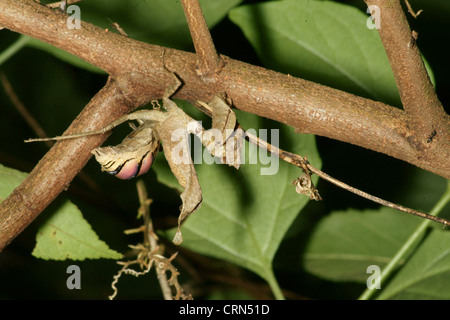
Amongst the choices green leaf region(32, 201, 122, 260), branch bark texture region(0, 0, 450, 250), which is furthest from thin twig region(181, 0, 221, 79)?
green leaf region(32, 201, 122, 260)

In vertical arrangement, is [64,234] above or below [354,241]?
below

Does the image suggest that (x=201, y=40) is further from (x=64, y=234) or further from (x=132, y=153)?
(x=64, y=234)

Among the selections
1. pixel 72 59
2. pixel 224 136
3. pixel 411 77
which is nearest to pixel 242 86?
pixel 224 136

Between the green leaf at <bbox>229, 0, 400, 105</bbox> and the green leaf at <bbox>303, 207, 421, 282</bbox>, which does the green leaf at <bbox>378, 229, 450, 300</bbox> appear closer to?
the green leaf at <bbox>303, 207, 421, 282</bbox>

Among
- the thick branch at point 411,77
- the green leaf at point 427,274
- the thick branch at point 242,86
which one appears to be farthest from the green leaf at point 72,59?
the green leaf at point 427,274

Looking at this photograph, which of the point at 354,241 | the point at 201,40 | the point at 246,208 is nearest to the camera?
the point at 201,40

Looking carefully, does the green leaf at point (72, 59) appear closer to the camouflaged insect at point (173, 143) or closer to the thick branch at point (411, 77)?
the camouflaged insect at point (173, 143)

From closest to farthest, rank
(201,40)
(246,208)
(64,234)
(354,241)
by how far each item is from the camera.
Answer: (201,40) → (64,234) → (246,208) → (354,241)
